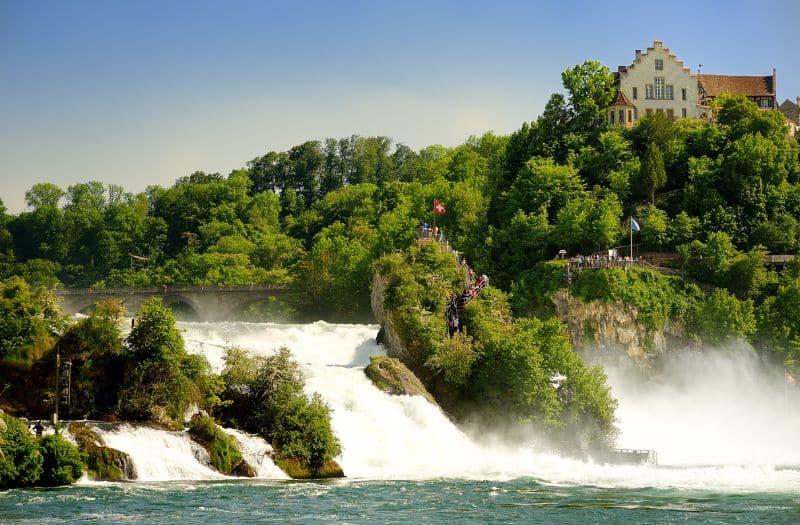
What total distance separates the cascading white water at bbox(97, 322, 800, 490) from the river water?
87 mm

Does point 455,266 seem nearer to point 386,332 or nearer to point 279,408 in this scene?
point 386,332

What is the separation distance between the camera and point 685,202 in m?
107

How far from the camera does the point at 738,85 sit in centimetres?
12900

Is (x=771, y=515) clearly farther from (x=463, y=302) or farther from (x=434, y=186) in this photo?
(x=434, y=186)

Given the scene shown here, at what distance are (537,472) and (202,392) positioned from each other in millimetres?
16043

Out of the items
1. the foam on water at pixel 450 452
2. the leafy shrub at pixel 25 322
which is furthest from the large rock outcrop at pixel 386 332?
the leafy shrub at pixel 25 322

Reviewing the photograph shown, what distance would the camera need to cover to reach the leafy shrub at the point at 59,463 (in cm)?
5866

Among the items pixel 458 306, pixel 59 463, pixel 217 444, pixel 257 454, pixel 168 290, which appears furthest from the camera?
pixel 168 290

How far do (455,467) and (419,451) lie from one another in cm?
207

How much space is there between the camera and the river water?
184ft

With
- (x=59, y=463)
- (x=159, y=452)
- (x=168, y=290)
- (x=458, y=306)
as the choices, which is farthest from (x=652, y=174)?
(x=59, y=463)

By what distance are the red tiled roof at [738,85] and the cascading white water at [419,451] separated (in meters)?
46.7

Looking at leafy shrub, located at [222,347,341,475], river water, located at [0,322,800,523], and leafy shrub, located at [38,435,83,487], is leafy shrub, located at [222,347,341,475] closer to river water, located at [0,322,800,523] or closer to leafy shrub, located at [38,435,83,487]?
river water, located at [0,322,800,523]

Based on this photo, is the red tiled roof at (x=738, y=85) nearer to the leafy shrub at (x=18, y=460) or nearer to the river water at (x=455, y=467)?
the river water at (x=455, y=467)
